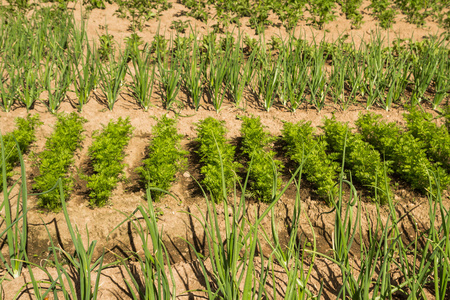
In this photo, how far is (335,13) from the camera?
7.13 m

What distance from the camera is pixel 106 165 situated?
3043 mm

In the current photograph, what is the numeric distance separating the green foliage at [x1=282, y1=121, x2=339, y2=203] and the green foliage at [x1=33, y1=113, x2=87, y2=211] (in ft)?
6.05

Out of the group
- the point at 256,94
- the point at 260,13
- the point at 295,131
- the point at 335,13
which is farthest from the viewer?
the point at 335,13

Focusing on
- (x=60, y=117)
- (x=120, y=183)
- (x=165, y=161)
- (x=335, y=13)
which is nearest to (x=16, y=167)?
(x=60, y=117)

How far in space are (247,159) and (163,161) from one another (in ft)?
3.09

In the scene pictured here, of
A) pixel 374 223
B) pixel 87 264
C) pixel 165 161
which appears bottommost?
pixel 374 223

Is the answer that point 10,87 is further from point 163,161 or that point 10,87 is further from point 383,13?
point 383,13

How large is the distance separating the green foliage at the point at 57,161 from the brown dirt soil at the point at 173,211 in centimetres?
10

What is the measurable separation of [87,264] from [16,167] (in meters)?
2.10

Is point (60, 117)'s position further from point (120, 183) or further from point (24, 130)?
point (120, 183)

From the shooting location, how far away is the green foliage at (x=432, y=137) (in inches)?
132

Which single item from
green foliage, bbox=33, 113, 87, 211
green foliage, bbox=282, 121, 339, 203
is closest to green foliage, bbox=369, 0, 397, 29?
green foliage, bbox=282, 121, 339, 203

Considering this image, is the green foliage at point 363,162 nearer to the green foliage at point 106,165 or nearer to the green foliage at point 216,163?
the green foliage at point 216,163

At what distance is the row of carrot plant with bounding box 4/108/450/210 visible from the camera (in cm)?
287
